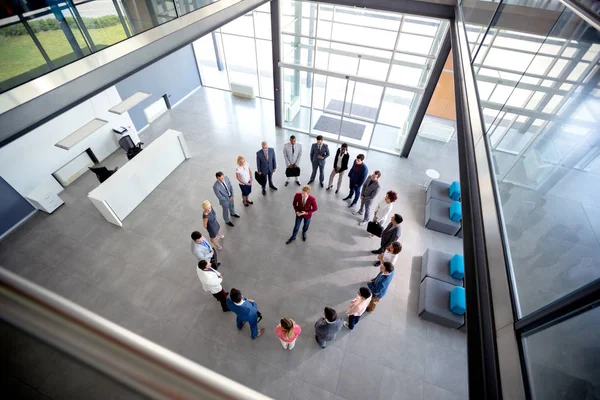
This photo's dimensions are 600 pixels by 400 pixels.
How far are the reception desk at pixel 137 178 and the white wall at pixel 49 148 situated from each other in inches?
74.6

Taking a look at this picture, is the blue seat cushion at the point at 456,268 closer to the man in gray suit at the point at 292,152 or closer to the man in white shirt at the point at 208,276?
the man in gray suit at the point at 292,152

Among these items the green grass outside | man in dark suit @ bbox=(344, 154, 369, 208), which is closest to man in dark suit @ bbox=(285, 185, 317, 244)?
man in dark suit @ bbox=(344, 154, 369, 208)

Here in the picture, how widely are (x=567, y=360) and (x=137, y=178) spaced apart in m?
7.97

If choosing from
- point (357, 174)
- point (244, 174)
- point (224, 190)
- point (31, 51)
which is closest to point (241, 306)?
point (224, 190)

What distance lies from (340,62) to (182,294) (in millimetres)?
7795

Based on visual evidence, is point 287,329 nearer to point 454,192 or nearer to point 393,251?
point 393,251

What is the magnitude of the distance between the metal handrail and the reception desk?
6.73 metres

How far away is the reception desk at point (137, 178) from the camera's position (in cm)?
655

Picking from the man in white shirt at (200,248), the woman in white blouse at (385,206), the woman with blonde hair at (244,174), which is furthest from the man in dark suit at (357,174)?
the man in white shirt at (200,248)

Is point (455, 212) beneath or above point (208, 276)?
beneath

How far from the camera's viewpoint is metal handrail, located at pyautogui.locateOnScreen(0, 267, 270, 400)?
1.86 ft

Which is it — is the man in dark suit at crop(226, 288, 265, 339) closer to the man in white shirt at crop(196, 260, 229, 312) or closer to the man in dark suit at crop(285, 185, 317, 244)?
the man in white shirt at crop(196, 260, 229, 312)

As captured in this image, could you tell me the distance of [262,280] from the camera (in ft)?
19.5

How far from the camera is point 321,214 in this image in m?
7.34
